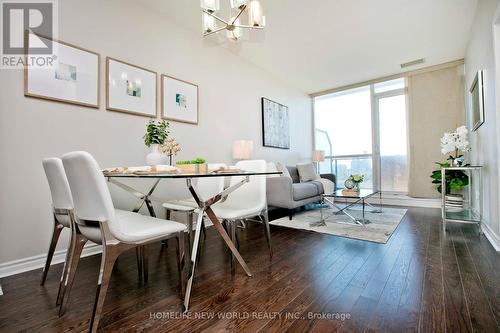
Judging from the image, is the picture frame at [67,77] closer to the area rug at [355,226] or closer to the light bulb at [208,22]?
the light bulb at [208,22]

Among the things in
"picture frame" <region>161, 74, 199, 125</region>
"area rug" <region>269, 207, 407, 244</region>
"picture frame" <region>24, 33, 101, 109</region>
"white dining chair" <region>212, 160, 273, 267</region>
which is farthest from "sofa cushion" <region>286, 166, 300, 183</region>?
"picture frame" <region>24, 33, 101, 109</region>

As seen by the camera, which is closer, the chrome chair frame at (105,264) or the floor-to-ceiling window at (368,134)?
the chrome chair frame at (105,264)

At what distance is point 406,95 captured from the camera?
4.74m

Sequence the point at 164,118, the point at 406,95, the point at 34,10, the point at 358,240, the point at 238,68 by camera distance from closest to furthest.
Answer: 1. the point at 34,10
2. the point at 358,240
3. the point at 164,118
4. the point at 238,68
5. the point at 406,95

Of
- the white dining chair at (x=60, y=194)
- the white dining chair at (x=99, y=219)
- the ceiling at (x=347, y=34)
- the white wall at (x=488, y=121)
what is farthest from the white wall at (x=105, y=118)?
the white wall at (x=488, y=121)

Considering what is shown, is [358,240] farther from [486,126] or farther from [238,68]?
[238,68]

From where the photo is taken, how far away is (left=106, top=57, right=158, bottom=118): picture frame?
2357 millimetres

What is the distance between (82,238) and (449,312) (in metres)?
2.03

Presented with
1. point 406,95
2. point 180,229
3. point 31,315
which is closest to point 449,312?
point 180,229

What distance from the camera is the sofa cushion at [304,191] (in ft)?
11.5

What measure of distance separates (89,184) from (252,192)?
4.19 feet

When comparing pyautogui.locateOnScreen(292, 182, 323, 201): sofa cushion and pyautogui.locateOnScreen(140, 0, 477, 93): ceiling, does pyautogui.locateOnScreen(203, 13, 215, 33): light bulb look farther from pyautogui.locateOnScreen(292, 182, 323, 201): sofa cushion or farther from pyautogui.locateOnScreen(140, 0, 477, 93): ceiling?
pyautogui.locateOnScreen(292, 182, 323, 201): sofa cushion

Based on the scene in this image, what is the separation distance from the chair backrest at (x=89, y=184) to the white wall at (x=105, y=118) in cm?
119

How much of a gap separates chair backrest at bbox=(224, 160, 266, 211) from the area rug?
119cm
